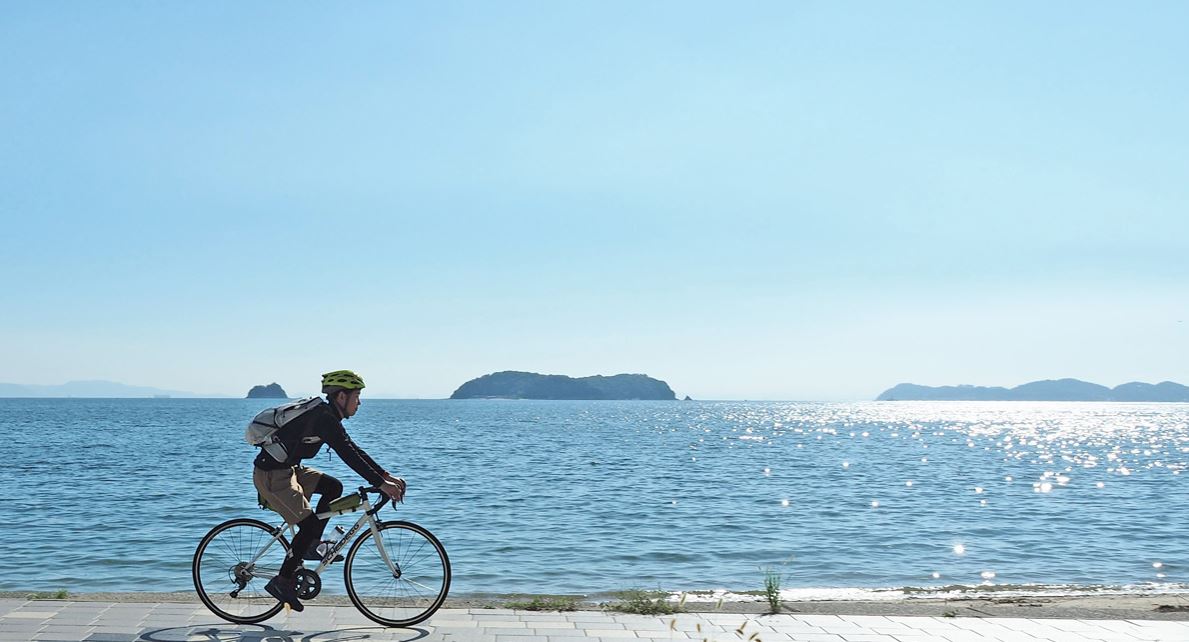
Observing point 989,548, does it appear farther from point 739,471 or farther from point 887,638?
point 739,471

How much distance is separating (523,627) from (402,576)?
41.9 inches

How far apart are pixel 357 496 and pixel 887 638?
425cm

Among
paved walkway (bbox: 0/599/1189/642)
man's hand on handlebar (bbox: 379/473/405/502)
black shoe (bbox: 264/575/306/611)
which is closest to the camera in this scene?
paved walkway (bbox: 0/599/1189/642)

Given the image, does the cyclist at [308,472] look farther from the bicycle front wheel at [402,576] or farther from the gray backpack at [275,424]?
the bicycle front wheel at [402,576]

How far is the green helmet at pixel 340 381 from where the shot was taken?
23.1ft

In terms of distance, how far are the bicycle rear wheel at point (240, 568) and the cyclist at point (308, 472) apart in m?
0.24

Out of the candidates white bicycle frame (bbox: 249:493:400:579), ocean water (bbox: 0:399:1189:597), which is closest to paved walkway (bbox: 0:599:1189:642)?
white bicycle frame (bbox: 249:493:400:579)

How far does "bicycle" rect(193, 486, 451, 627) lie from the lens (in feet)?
23.9

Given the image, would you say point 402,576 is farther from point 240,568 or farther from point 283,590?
point 240,568

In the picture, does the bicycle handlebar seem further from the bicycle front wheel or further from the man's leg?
the man's leg

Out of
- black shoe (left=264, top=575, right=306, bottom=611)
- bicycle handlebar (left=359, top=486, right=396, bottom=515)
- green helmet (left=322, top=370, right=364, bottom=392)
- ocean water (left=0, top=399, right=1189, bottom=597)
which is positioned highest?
green helmet (left=322, top=370, right=364, bottom=392)

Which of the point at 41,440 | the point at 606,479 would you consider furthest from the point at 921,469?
the point at 41,440

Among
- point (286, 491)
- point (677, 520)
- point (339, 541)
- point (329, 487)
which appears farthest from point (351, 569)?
point (677, 520)

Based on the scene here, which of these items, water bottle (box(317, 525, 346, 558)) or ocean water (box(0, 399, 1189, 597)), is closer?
water bottle (box(317, 525, 346, 558))
